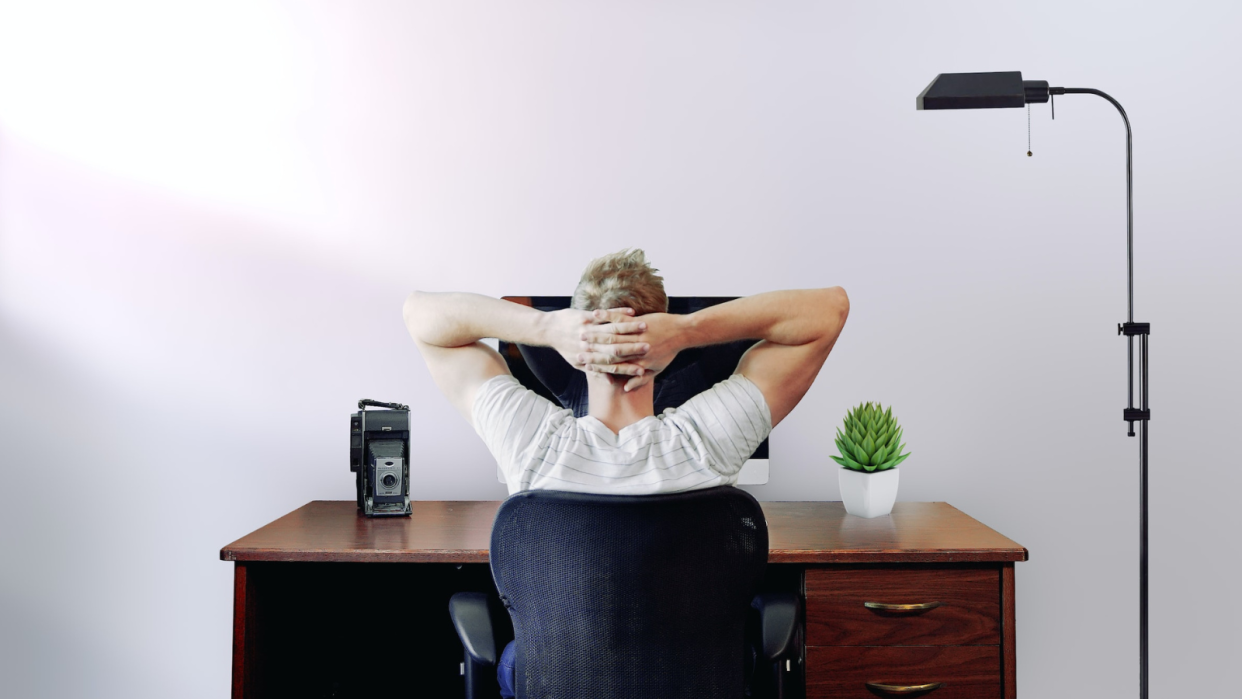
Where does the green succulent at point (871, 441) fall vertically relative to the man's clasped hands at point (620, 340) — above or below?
below

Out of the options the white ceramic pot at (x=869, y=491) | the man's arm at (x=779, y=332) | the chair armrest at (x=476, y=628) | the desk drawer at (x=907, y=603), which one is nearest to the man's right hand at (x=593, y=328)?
the man's arm at (x=779, y=332)

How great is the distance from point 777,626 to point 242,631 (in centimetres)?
113

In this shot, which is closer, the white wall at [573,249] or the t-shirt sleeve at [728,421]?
the t-shirt sleeve at [728,421]

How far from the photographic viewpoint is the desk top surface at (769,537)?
159cm

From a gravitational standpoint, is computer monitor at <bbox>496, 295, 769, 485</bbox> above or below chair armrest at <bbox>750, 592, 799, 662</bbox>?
above

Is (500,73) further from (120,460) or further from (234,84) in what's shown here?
(120,460)

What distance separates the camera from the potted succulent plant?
191cm

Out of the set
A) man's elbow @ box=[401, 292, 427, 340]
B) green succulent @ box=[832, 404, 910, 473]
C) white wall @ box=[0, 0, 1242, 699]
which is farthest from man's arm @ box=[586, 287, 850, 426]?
white wall @ box=[0, 0, 1242, 699]

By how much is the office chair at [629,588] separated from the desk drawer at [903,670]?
0.61 metres

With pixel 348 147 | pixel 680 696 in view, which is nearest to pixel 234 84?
pixel 348 147

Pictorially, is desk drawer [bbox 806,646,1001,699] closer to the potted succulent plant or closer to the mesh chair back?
the potted succulent plant

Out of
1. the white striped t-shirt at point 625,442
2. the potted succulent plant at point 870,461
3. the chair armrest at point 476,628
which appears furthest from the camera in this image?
the potted succulent plant at point 870,461

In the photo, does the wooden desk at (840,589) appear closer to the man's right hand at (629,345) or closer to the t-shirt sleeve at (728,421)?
the t-shirt sleeve at (728,421)

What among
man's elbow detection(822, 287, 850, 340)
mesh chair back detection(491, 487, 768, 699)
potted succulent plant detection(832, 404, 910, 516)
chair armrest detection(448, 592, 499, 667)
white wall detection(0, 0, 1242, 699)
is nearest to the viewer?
mesh chair back detection(491, 487, 768, 699)
